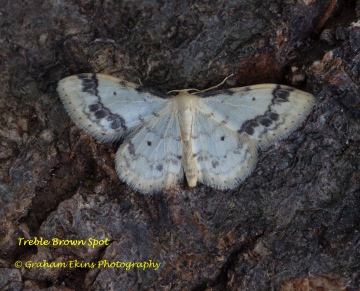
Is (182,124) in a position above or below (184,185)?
above

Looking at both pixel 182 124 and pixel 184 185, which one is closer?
pixel 184 185

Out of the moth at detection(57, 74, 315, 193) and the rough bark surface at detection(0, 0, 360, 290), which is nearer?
the rough bark surface at detection(0, 0, 360, 290)

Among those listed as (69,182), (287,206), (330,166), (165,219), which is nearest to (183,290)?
(165,219)

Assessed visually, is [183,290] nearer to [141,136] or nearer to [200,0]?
[141,136]

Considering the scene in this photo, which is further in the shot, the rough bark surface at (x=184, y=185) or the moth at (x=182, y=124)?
the moth at (x=182, y=124)
